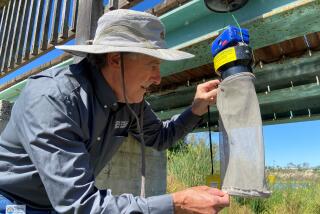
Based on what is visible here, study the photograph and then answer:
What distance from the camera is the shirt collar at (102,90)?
2.00 m

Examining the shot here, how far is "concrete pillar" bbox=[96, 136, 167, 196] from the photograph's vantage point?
165 inches

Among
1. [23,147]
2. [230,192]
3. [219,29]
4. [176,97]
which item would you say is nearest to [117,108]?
[23,147]

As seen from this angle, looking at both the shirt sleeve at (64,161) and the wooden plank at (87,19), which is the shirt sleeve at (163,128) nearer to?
the shirt sleeve at (64,161)

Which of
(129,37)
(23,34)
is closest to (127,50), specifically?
(129,37)

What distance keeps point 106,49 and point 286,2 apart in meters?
1.28

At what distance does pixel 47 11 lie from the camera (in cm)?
442

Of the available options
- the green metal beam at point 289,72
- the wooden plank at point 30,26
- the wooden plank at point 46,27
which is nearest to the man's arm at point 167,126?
the green metal beam at point 289,72

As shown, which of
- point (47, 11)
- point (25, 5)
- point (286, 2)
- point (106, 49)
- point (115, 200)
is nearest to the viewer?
point (115, 200)

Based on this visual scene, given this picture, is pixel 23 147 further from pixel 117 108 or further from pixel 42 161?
pixel 117 108

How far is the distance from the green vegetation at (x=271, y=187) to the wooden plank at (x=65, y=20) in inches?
225

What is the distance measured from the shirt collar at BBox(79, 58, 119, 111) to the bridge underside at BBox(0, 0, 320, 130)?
1.13 metres

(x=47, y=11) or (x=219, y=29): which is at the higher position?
(x=47, y=11)

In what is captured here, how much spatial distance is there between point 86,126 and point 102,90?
224mm

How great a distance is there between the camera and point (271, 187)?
914 centimetres
